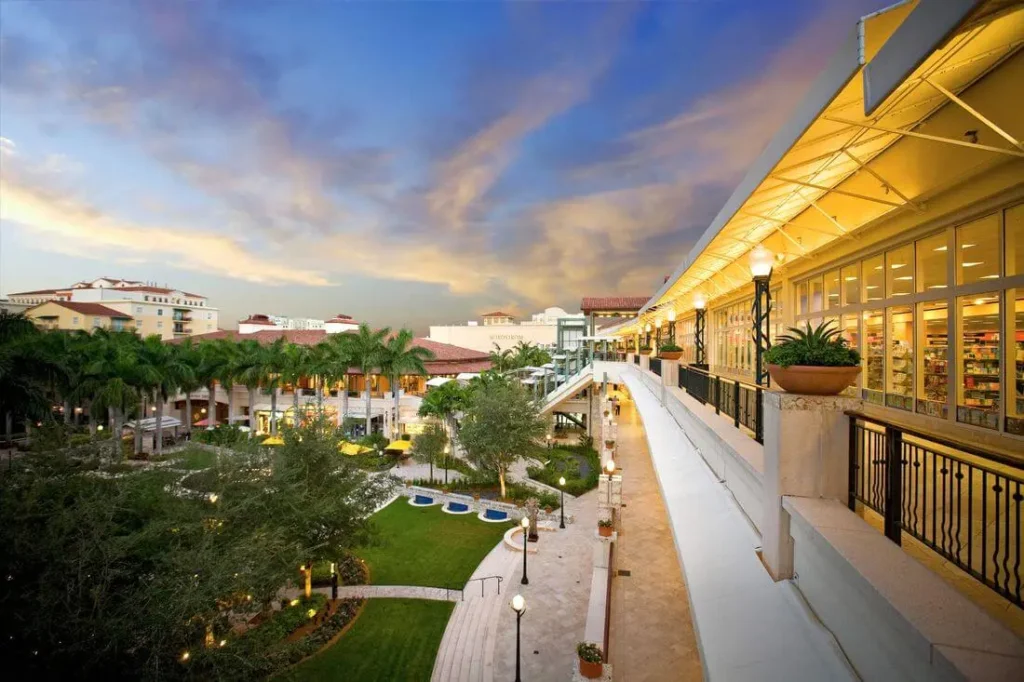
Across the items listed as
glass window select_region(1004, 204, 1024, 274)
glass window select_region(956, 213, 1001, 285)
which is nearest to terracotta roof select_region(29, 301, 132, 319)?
glass window select_region(956, 213, 1001, 285)

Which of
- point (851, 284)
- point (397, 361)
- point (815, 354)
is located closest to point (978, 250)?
point (851, 284)

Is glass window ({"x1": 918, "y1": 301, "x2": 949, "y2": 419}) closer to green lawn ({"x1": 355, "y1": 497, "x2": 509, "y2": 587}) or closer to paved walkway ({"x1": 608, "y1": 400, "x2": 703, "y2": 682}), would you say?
paved walkway ({"x1": 608, "y1": 400, "x2": 703, "y2": 682})

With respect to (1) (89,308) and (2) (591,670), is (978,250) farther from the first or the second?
(1) (89,308)

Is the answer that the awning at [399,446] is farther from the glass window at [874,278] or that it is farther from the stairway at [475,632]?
the glass window at [874,278]

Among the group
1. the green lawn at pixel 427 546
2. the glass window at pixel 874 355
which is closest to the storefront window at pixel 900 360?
the glass window at pixel 874 355

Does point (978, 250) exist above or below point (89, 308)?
below

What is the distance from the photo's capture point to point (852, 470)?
401cm

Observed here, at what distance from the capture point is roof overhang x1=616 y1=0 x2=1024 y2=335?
2951 mm

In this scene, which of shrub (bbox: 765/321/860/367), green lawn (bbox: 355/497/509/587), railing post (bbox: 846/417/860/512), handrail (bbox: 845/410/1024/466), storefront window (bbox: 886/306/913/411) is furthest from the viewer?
green lawn (bbox: 355/497/509/587)

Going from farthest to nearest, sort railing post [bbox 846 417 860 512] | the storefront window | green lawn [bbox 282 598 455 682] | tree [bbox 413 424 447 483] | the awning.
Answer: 1. the awning
2. tree [bbox 413 424 447 483]
3. green lawn [bbox 282 598 455 682]
4. the storefront window
5. railing post [bbox 846 417 860 512]

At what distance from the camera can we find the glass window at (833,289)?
1113 centimetres

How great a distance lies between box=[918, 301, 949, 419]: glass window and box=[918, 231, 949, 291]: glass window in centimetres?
33

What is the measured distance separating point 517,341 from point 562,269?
14.9 metres

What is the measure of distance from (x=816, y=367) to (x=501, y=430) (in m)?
24.0
